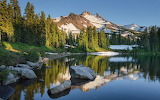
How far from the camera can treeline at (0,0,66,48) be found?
148ft

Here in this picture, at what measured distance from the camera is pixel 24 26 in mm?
55938

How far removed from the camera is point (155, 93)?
41.5 feet

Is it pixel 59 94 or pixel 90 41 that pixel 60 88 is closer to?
pixel 59 94

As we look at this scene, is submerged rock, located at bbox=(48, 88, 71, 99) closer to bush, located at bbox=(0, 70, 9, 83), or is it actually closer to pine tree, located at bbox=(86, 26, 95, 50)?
bush, located at bbox=(0, 70, 9, 83)

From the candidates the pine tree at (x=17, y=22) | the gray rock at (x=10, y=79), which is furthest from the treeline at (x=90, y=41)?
the gray rock at (x=10, y=79)

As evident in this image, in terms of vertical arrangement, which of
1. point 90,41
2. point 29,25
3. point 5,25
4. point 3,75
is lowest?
point 3,75

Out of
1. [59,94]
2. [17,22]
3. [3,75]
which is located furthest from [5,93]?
[17,22]

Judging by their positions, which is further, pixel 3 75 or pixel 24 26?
Result: pixel 24 26

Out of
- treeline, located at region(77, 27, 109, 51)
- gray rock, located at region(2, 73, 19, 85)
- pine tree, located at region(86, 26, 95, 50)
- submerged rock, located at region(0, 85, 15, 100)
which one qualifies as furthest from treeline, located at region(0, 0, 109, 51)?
submerged rock, located at region(0, 85, 15, 100)

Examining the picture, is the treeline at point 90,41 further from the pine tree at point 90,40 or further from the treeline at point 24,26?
the treeline at point 24,26

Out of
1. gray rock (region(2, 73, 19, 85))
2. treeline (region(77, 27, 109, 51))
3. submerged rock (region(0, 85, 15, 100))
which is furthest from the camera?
treeline (region(77, 27, 109, 51))

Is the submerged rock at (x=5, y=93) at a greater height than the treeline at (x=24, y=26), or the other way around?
the treeline at (x=24, y=26)

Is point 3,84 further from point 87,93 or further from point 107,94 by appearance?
point 107,94

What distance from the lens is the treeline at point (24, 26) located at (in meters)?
45.2
